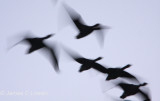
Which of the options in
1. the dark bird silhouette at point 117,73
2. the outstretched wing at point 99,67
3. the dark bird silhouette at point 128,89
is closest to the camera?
the outstretched wing at point 99,67

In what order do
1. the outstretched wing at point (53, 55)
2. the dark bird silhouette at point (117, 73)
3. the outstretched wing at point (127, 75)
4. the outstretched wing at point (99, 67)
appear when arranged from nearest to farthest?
the outstretched wing at point (53, 55), the outstretched wing at point (99, 67), the dark bird silhouette at point (117, 73), the outstretched wing at point (127, 75)

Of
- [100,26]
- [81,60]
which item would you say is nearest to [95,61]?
[81,60]

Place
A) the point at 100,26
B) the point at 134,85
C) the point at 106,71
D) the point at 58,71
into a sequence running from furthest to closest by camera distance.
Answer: the point at 134,85, the point at 106,71, the point at 100,26, the point at 58,71

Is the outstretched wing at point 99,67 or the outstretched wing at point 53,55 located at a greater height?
the outstretched wing at point 53,55

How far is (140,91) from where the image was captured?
16234 mm

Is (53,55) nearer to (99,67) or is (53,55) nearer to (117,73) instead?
(99,67)

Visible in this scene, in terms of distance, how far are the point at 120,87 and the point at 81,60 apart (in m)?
2.34

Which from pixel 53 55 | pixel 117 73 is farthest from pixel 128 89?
pixel 53 55

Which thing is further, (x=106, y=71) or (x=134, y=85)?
(x=134, y=85)

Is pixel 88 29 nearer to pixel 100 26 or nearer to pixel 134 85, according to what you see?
pixel 100 26

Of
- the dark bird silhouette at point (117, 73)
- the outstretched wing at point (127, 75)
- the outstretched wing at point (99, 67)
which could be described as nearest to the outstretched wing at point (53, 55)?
the outstretched wing at point (99, 67)

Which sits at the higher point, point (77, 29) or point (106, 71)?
point (77, 29)

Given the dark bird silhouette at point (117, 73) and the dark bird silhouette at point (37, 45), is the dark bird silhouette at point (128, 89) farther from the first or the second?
the dark bird silhouette at point (37, 45)

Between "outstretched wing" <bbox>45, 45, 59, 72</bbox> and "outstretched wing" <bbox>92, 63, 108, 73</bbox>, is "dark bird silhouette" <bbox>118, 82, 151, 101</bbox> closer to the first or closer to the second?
"outstretched wing" <bbox>92, 63, 108, 73</bbox>
